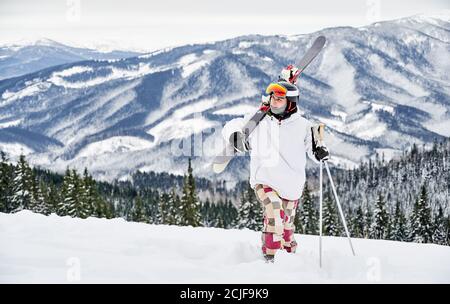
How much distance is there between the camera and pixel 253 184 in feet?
23.0

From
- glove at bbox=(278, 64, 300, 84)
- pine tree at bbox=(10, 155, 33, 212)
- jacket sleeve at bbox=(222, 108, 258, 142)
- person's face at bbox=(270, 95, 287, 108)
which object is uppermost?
pine tree at bbox=(10, 155, 33, 212)

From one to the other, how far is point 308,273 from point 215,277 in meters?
1.06

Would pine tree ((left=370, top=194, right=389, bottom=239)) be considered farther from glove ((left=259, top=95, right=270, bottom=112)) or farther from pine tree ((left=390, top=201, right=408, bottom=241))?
glove ((left=259, top=95, right=270, bottom=112))

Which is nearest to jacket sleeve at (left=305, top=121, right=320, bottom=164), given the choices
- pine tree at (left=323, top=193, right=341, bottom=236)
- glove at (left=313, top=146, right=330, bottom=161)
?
glove at (left=313, top=146, right=330, bottom=161)

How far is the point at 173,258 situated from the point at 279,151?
80.0 inches

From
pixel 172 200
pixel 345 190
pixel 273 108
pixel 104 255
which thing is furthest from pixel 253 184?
pixel 345 190

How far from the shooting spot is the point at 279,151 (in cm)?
693

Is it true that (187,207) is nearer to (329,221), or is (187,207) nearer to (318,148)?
(329,221)

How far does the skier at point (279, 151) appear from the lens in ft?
22.2

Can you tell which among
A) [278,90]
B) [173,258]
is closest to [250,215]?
[278,90]

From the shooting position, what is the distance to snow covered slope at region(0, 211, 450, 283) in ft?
15.8

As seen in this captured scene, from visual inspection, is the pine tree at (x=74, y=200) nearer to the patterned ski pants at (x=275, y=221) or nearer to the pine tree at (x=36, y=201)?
the pine tree at (x=36, y=201)
